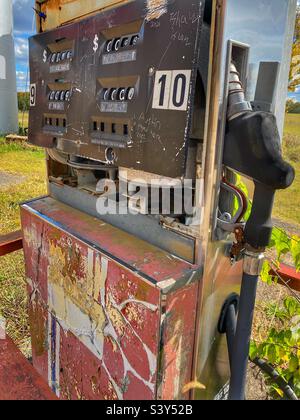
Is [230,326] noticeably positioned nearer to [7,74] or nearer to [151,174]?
[151,174]

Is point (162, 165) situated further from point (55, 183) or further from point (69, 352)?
point (69, 352)

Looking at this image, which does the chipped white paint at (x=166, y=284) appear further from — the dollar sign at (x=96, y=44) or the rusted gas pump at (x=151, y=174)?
the dollar sign at (x=96, y=44)

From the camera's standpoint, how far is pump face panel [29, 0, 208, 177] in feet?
2.85

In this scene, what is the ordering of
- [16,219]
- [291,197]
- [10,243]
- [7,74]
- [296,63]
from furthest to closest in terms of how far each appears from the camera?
[7,74]
[291,197]
[16,219]
[296,63]
[10,243]

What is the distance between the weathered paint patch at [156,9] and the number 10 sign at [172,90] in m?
0.14

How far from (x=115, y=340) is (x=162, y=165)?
1.97 feet

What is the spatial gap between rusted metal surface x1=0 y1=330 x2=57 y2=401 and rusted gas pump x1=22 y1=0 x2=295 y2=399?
233 millimetres

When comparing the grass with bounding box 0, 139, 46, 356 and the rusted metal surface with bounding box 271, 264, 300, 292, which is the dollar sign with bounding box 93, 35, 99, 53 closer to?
the rusted metal surface with bounding box 271, 264, 300, 292

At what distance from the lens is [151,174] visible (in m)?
1.04

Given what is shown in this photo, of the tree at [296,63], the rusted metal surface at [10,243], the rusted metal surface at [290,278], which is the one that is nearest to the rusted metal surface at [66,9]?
the rusted metal surface at [10,243]

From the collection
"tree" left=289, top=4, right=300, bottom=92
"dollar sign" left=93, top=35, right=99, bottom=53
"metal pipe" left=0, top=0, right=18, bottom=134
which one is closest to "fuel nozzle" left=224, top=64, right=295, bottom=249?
"dollar sign" left=93, top=35, right=99, bottom=53

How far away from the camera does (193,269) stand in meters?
0.99

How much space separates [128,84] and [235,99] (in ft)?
1.04

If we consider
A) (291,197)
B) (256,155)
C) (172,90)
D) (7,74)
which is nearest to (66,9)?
(172,90)
